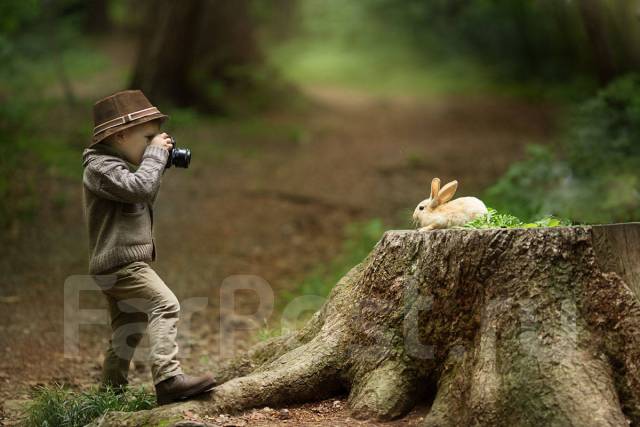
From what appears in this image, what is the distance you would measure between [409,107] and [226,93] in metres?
5.04

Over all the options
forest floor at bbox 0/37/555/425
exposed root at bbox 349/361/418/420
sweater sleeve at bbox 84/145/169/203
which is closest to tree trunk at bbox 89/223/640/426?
exposed root at bbox 349/361/418/420

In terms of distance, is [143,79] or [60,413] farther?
[143,79]

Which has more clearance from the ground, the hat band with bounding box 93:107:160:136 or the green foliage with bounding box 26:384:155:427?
the hat band with bounding box 93:107:160:136

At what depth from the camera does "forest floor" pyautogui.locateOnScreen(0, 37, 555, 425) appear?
677 centimetres

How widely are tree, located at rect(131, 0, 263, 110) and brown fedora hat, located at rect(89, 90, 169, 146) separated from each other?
9.83 m

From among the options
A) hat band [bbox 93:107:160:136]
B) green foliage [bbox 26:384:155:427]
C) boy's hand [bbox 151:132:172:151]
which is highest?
hat band [bbox 93:107:160:136]

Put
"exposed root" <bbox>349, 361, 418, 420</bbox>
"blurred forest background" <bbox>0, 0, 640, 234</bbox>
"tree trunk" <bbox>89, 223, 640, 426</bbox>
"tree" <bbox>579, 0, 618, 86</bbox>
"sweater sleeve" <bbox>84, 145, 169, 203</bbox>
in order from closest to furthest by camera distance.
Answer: "tree trunk" <bbox>89, 223, 640, 426</bbox>, "exposed root" <bbox>349, 361, 418, 420</bbox>, "sweater sleeve" <bbox>84, 145, 169, 203</bbox>, "blurred forest background" <bbox>0, 0, 640, 234</bbox>, "tree" <bbox>579, 0, 618, 86</bbox>

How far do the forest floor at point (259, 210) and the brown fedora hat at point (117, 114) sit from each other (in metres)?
1.82

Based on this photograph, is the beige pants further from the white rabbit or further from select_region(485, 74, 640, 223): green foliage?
select_region(485, 74, 640, 223): green foliage

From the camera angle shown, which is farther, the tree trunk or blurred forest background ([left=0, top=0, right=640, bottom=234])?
blurred forest background ([left=0, top=0, right=640, bottom=234])

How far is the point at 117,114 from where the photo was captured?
15.0ft

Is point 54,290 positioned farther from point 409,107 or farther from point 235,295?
point 409,107

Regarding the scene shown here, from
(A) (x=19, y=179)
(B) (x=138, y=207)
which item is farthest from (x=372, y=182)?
(B) (x=138, y=207)

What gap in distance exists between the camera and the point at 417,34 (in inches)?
932
